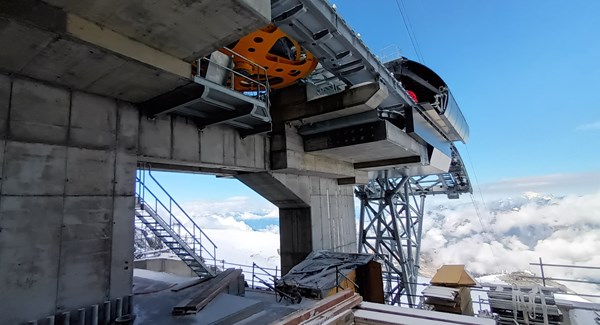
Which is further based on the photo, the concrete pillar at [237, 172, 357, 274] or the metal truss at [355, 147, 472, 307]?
the metal truss at [355, 147, 472, 307]

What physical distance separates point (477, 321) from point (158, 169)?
37.3 feet

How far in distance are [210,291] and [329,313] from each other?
4450 millimetres

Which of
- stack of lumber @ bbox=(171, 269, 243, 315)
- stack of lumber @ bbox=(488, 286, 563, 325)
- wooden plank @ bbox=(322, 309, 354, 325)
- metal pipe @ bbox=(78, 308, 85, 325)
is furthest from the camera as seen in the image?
stack of lumber @ bbox=(488, 286, 563, 325)

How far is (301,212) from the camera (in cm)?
1598

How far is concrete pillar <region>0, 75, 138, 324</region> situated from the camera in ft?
19.2

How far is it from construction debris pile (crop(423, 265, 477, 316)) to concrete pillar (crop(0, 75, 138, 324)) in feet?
32.1

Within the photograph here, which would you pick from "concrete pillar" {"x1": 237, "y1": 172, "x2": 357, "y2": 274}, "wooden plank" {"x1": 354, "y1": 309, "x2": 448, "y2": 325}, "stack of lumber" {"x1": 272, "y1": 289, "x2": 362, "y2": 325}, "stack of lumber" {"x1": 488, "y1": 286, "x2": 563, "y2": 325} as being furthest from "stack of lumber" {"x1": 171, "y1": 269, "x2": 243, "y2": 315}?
"stack of lumber" {"x1": 488, "y1": 286, "x2": 563, "y2": 325}

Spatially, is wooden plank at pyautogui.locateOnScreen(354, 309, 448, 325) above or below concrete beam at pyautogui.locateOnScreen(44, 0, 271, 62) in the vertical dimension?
below

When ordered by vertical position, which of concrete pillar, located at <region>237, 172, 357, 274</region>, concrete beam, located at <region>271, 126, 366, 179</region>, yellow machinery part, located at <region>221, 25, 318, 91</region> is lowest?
concrete pillar, located at <region>237, 172, 357, 274</region>

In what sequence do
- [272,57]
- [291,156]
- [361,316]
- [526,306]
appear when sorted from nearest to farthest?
[361,316] → [272,57] → [526,306] → [291,156]

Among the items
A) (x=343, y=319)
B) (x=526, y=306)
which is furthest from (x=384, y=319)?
(x=526, y=306)

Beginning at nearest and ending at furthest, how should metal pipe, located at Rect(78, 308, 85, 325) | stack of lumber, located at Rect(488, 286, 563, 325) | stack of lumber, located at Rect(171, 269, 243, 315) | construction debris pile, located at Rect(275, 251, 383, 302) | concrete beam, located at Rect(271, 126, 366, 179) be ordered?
metal pipe, located at Rect(78, 308, 85, 325) → stack of lumber, located at Rect(171, 269, 243, 315) → stack of lumber, located at Rect(488, 286, 563, 325) → construction debris pile, located at Rect(275, 251, 383, 302) → concrete beam, located at Rect(271, 126, 366, 179)

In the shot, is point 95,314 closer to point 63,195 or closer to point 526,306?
point 63,195

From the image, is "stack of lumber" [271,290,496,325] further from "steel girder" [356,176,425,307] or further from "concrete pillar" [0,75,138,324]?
"steel girder" [356,176,425,307]
